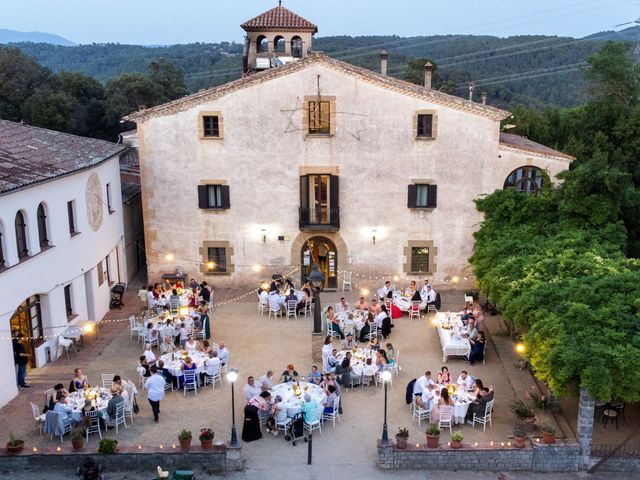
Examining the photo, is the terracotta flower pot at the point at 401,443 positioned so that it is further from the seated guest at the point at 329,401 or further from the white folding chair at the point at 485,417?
the white folding chair at the point at 485,417

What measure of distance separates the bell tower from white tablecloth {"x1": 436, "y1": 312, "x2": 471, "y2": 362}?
19.5 m

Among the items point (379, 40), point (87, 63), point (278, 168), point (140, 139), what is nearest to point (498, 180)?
point (278, 168)

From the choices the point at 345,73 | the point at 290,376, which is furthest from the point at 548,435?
the point at 345,73

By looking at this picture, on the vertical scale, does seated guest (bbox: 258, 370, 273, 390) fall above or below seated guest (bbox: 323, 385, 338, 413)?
above

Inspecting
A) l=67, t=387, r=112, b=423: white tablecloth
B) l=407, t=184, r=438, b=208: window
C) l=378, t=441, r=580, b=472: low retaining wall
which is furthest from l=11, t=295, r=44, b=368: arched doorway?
l=407, t=184, r=438, b=208: window

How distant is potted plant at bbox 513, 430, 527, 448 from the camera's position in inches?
563

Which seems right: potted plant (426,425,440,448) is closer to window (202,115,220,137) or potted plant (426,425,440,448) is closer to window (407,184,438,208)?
window (407,184,438,208)

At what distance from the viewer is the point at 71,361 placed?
1964 centimetres

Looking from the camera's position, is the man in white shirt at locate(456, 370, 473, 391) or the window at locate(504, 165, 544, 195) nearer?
the man in white shirt at locate(456, 370, 473, 391)

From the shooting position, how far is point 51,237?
19359 mm

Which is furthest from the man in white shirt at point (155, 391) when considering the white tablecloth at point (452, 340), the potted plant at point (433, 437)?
the white tablecloth at point (452, 340)

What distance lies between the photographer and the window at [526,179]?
984 inches

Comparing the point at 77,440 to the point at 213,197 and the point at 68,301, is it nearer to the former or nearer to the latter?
the point at 68,301

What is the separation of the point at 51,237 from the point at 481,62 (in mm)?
61618
